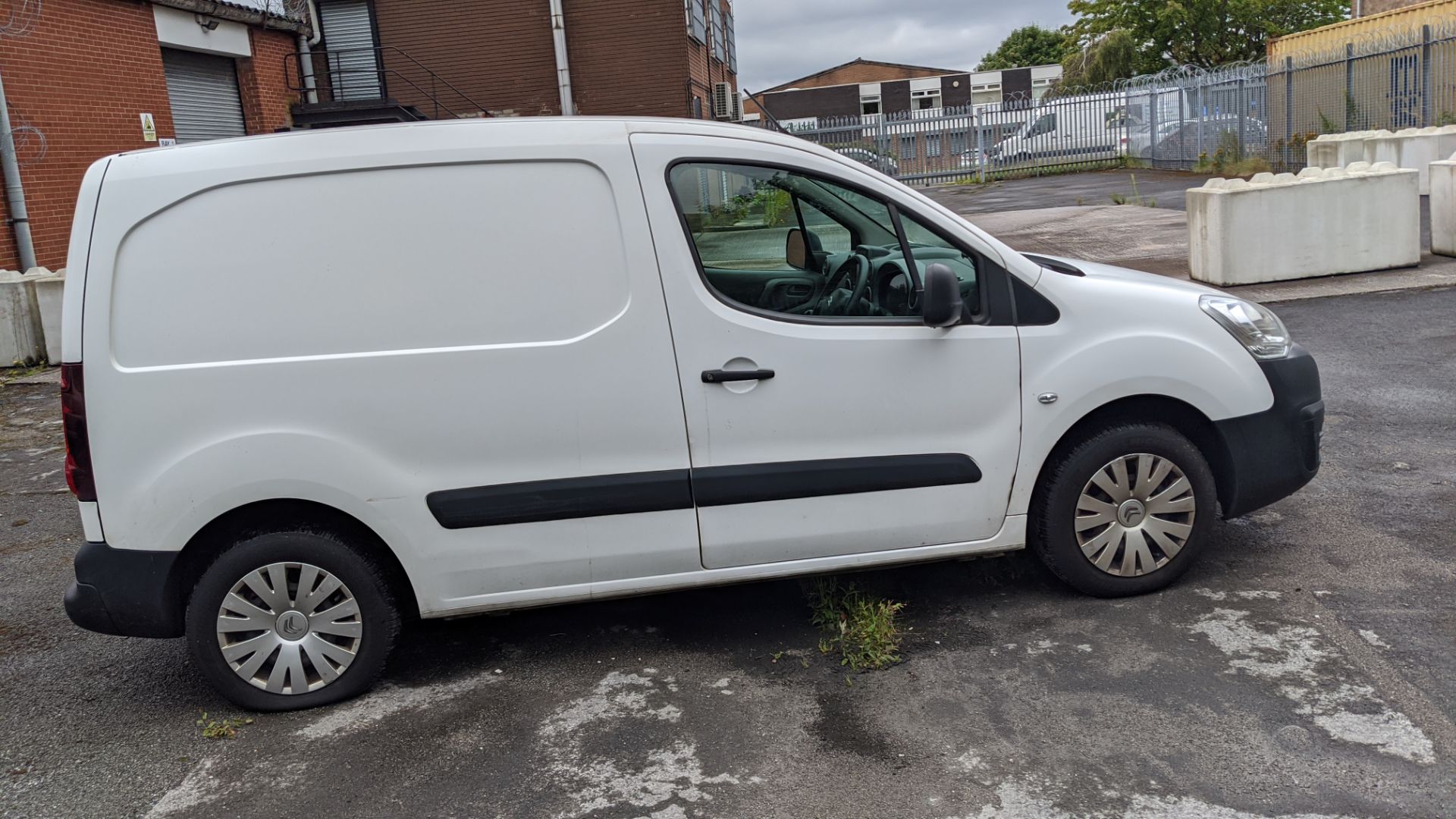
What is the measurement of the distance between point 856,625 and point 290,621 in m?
1.96

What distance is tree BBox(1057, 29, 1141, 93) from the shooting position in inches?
2036

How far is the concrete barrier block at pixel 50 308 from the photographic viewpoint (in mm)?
11734

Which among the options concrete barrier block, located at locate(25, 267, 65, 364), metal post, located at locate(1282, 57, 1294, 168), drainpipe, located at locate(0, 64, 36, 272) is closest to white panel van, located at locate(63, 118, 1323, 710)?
concrete barrier block, located at locate(25, 267, 65, 364)

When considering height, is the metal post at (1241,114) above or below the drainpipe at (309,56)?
below

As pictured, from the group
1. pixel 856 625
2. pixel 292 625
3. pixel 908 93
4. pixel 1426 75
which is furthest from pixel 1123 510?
pixel 908 93

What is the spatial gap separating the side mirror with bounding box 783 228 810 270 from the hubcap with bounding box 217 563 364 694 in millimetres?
2151

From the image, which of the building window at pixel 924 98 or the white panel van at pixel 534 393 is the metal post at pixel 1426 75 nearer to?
the white panel van at pixel 534 393

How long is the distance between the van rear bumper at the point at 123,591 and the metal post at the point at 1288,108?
22.4 meters

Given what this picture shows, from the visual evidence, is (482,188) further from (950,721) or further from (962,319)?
(950,721)

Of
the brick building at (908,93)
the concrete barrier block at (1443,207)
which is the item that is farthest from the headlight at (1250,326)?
the brick building at (908,93)

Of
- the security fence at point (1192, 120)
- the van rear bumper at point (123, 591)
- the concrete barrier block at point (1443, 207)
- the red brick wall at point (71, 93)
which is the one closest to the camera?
the van rear bumper at point (123, 591)

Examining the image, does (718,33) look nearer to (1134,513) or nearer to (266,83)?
(266,83)

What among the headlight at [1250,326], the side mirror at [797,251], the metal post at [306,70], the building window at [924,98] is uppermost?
the building window at [924,98]

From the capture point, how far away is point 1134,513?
440 centimetres
